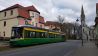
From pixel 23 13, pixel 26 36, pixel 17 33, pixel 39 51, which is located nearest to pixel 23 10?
pixel 23 13

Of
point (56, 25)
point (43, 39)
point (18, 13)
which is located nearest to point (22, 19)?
point (18, 13)

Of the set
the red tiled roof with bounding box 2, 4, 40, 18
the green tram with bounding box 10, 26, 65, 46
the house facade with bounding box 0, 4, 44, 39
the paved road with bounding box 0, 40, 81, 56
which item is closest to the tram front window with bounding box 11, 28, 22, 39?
the green tram with bounding box 10, 26, 65, 46

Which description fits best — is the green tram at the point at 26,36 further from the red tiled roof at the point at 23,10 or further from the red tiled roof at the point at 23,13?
the red tiled roof at the point at 23,10

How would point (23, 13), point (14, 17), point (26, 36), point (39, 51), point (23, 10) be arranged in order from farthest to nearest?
point (23, 10) → point (23, 13) → point (14, 17) → point (26, 36) → point (39, 51)

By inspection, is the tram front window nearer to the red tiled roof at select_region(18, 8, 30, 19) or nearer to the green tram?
the green tram

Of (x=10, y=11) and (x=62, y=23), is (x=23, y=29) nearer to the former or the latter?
(x=10, y=11)

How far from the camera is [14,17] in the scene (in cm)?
6269

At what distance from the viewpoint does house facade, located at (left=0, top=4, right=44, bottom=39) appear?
62.1m

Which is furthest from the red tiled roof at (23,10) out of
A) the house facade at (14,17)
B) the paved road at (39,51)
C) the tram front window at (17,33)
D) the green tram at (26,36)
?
the paved road at (39,51)

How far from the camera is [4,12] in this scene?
2633 inches

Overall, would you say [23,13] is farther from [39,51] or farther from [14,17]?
[39,51]

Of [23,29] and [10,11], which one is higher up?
[10,11]

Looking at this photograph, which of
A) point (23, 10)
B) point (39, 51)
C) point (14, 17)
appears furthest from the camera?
point (23, 10)

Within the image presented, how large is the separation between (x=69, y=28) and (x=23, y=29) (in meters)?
101
